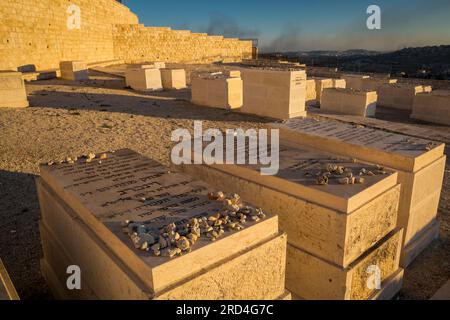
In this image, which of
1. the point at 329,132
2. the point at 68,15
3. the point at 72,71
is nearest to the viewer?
the point at 329,132

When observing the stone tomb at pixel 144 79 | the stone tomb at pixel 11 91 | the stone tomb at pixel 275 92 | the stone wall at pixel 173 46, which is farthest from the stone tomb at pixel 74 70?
the stone wall at pixel 173 46

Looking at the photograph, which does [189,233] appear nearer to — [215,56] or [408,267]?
[408,267]

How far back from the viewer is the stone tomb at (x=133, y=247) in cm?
187

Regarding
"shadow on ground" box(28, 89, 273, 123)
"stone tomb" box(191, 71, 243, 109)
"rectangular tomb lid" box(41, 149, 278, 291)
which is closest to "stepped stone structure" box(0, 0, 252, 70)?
"shadow on ground" box(28, 89, 273, 123)

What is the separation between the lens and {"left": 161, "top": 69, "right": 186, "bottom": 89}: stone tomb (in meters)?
13.7

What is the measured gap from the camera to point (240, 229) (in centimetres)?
210

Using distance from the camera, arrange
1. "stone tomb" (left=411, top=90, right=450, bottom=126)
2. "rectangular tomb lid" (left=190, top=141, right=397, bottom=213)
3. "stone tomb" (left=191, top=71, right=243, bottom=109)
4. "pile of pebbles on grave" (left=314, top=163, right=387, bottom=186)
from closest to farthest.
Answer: "rectangular tomb lid" (left=190, top=141, right=397, bottom=213), "pile of pebbles on grave" (left=314, top=163, right=387, bottom=186), "stone tomb" (left=411, top=90, right=450, bottom=126), "stone tomb" (left=191, top=71, right=243, bottom=109)

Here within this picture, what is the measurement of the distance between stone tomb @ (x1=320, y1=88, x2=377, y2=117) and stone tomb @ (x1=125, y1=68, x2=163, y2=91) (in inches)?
241

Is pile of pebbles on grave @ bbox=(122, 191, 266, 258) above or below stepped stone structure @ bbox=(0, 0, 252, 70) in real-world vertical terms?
below

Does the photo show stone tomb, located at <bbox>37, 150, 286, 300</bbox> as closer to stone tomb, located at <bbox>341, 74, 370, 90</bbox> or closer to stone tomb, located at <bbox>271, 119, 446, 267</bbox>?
stone tomb, located at <bbox>271, 119, 446, 267</bbox>

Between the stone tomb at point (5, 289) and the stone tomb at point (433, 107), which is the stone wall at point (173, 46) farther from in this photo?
the stone tomb at point (5, 289)

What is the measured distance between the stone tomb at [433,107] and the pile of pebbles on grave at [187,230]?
10078mm

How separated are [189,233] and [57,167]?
1816 mm
